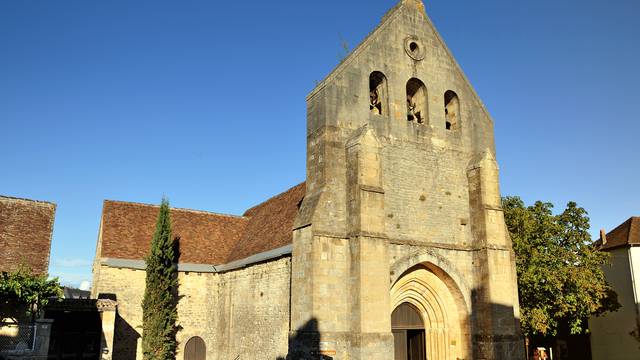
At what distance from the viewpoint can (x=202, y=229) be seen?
25234mm

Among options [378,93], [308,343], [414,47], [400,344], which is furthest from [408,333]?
[414,47]

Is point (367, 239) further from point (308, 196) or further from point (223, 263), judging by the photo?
point (223, 263)

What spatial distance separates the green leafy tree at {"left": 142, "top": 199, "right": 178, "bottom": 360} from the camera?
19938 millimetres

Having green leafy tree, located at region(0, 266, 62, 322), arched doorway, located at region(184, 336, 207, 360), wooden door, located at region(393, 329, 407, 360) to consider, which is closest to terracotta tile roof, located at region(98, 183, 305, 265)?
arched doorway, located at region(184, 336, 207, 360)

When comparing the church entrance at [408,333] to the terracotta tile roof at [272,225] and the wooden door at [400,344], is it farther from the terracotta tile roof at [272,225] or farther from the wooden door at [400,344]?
the terracotta tile roof at [272,225]

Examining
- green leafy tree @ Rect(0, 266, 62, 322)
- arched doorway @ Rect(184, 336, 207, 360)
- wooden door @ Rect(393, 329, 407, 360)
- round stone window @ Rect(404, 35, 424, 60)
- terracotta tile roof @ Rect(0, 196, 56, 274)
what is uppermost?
round stone window @ Rect(404, 35, 424, 60)

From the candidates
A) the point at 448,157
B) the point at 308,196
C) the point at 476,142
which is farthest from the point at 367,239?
the point at 476,142

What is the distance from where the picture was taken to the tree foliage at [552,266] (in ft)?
70.2

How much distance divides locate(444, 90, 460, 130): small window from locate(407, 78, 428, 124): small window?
3.20 ft

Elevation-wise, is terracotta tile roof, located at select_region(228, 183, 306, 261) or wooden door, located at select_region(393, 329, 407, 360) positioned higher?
terracotta tile roof, located at select_region(228, 183, 306, 261)

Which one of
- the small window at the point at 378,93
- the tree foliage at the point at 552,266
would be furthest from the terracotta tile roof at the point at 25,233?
the tree foliage at the point at 552,266

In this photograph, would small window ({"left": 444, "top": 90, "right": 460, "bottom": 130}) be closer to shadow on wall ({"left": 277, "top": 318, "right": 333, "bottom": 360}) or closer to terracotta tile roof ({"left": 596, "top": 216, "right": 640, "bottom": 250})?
shadow on wall ({"left": 277, "top": 318, "right": 333, "bottom": 360})

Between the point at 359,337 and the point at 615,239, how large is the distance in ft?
75.2

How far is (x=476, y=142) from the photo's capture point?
18.1 metres
